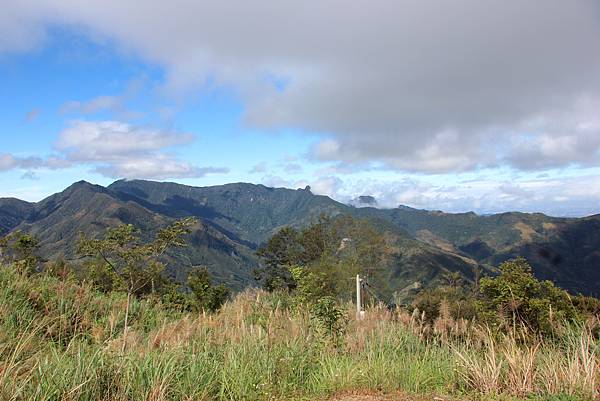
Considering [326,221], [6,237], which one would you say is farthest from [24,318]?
[326,221]

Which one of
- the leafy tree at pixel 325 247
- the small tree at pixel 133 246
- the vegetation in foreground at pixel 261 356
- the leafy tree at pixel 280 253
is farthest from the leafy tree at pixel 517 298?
the leafy tree at pixel 280 253

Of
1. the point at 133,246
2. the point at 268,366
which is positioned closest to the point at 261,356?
the point at 268,366

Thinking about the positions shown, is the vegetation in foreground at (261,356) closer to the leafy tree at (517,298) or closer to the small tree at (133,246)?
the leafy tree at (517,298)

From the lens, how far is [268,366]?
219 inches

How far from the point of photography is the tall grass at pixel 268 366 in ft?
15.1

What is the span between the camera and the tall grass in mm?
4613

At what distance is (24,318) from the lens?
22.4 feet

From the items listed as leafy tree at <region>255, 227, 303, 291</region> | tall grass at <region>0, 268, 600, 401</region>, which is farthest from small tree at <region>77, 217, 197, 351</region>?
leafy tree at <region>255, 227, 303, 291</region>

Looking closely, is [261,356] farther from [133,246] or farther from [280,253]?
[280,253]

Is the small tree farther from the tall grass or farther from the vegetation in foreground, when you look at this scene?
the tall grass

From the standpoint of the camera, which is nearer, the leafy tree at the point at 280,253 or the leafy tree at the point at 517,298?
the leafy tree at the point at 517,298

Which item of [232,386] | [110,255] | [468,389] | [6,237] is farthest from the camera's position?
[6,237]

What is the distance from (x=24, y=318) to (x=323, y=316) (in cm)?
465

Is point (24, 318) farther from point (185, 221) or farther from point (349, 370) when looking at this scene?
point (185, 221)
